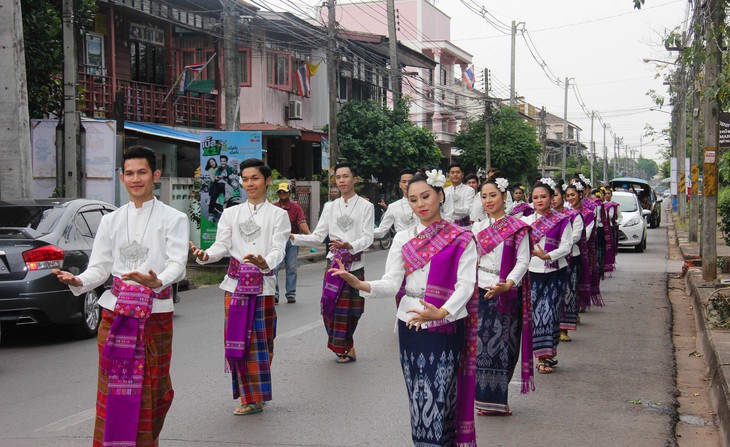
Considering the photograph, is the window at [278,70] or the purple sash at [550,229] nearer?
the purple sash at [550,229]

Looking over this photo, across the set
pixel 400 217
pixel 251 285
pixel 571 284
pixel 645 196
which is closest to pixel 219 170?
pixel 400 217

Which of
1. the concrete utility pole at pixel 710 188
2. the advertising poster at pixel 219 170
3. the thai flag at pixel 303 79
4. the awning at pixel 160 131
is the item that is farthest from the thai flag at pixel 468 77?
the concrete utility pole at pixel 710 188

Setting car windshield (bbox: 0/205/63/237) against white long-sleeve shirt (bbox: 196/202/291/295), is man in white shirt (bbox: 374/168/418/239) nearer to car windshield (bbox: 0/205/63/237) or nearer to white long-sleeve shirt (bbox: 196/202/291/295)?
white long-sleeve shirt (bbox: 196/202/291/295)

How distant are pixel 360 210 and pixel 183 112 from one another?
16553 millimetres

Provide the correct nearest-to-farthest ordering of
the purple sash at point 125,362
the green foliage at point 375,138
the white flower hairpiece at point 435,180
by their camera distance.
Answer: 1. the purple sash at point 125,362
2. the white flower hairpiece at point 435,180
3. the green foliage at point 375,138

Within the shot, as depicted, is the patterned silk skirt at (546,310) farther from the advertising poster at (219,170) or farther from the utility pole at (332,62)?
the utility pole at (332,62)

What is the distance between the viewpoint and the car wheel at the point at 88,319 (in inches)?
376

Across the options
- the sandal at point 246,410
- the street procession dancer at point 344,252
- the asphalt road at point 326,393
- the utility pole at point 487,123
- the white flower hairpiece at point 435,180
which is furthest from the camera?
the utility pole at point 487,123

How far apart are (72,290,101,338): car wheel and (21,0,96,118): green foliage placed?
Answer: 667 cm

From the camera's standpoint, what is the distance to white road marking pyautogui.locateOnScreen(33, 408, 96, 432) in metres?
6.04

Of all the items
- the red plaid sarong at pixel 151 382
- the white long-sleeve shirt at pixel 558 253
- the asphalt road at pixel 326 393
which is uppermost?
the white long-sleeve shirt at pixel 558 253

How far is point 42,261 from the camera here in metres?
9.05

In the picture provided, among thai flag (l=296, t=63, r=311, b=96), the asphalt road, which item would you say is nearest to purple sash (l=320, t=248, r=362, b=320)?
the asphalt road

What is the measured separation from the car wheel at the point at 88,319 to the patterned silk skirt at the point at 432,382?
5710 millimetres
